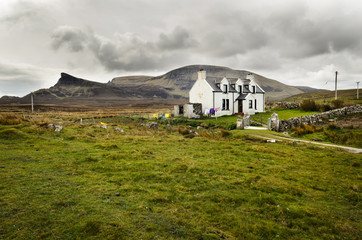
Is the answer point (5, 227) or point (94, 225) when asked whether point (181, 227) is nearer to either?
point (94, 225)

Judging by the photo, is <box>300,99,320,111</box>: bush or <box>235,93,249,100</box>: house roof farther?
<box>235,93,249,100</box>: house roof

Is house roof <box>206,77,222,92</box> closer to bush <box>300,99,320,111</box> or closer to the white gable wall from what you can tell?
the white gable wall

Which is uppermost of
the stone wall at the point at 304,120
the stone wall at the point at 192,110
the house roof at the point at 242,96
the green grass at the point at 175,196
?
the house roof at the point at 242,96

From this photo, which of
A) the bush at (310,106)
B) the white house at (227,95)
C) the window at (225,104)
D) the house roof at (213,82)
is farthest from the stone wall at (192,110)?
the bush at (310,106)

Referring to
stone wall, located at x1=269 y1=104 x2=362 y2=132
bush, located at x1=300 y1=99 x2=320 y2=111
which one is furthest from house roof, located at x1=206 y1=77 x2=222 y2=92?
stone wall, located at x1=269 y1=104 x2=362 y2=132

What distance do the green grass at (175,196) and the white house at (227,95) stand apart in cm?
2922

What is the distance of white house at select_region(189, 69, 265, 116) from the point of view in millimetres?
41500

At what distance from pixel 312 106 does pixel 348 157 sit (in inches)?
1244

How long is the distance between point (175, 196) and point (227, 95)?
37833 millimetres

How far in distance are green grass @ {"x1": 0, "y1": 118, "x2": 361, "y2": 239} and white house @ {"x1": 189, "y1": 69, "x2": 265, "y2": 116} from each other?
29215mm

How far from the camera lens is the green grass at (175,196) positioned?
534 centimetres

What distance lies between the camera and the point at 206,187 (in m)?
8.28

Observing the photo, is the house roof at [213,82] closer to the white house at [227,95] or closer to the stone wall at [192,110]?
the white house at [227,95]

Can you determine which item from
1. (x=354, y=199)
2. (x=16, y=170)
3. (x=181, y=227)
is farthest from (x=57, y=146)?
(x=354, y=199)
